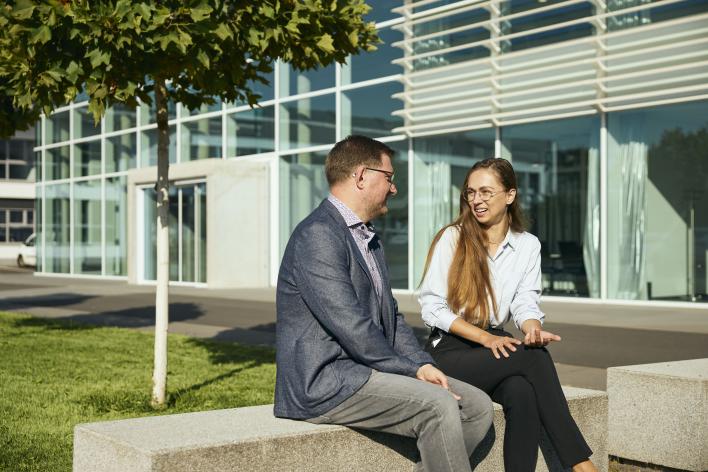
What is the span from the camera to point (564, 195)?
1656 centimetres

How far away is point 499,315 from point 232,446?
1596mm

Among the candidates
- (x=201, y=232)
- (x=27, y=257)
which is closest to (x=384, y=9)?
(x=201, y=232)

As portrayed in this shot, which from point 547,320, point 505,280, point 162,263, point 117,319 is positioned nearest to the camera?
point 505,280

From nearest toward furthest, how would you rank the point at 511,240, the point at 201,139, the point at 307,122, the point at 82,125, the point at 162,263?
1. the point at 511,240
2. the point at 162,263
3. the point at 307,122
4. the point at 201,139
5. the point at 82,125

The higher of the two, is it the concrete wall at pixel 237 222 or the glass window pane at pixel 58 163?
the glass window pane at pixel 58 163

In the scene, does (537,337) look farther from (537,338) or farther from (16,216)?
(16,216)

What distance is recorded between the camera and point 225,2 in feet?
21.2

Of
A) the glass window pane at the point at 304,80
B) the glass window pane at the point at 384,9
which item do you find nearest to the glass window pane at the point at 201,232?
the glass window pane at the point at 304,80

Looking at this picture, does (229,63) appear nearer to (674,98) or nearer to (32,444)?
(32,444)

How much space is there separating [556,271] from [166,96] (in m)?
10.9

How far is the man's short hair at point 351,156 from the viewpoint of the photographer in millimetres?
3756

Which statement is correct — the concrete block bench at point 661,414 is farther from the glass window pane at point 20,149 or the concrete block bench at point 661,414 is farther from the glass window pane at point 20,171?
the glass window pane at point 20,149

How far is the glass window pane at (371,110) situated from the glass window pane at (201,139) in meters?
4.97

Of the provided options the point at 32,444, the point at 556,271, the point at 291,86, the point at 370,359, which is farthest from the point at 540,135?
the point at 370,359
